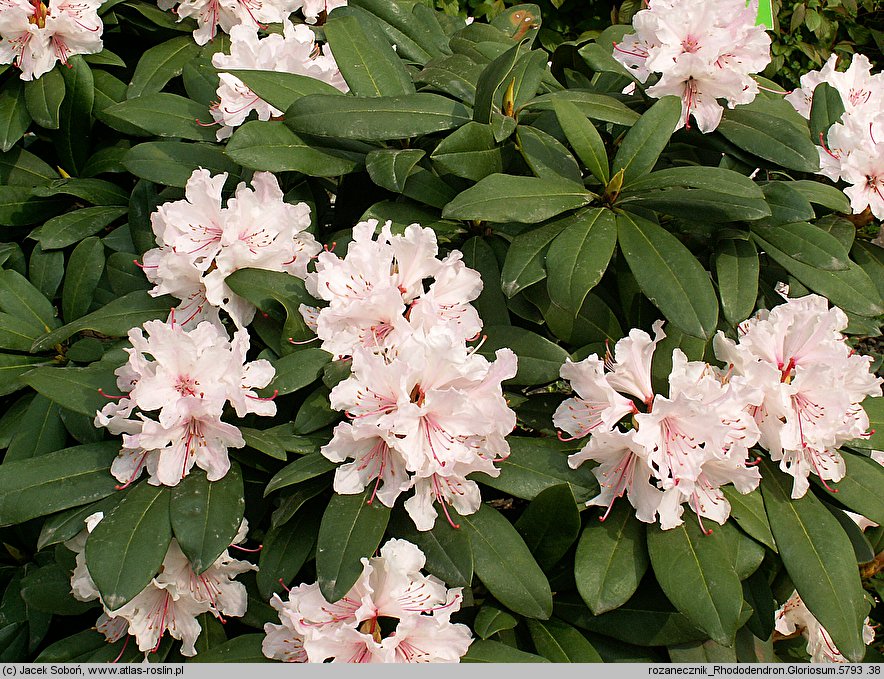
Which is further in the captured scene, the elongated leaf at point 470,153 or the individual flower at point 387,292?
the elongated leaf at point 470,153

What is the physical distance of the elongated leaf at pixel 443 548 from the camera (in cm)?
115

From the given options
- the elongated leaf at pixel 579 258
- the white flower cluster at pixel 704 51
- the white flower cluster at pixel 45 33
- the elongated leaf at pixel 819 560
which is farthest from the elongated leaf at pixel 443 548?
the white flower cluster at pixel 45 33

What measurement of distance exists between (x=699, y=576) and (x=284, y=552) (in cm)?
54

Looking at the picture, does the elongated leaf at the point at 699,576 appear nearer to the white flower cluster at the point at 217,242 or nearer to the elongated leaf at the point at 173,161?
the white flower cluster at the point at 217,242

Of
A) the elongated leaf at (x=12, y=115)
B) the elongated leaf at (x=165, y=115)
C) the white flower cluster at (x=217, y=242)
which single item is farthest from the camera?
the elongated leaf at (x=12, y=115)

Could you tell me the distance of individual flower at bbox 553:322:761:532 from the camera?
1.14 meters

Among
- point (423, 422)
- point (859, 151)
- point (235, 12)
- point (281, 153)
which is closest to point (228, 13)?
point (235, 12)

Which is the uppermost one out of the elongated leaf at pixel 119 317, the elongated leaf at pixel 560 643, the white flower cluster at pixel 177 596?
the elongated leaf at pixel 119 317

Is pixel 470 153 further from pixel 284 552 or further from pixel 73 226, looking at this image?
pixel 73 226

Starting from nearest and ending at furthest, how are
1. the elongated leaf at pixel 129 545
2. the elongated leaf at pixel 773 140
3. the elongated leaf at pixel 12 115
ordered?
the elongated leaf at pixel 129 545 < the elongated leaf at pixel 773 140 < the elongated leaf at pixel 12 115

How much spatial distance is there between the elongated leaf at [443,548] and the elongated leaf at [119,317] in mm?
474

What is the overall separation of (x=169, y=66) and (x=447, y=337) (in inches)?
40.4

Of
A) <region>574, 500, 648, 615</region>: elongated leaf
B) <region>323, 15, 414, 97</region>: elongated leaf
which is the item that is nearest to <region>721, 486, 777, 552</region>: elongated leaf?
<region>574, 500, 648, 615</region>: elongated leaf
